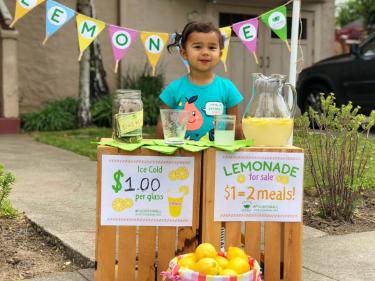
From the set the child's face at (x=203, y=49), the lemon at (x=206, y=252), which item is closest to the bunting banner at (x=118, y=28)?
the child's face at (x=203, y=49)

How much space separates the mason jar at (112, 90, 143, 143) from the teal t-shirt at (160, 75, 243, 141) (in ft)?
1.57

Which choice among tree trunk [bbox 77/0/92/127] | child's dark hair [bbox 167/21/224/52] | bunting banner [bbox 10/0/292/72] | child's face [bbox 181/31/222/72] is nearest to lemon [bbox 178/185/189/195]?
child's face [bbox 181/31/222/72]

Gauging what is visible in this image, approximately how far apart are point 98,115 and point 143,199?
25.5 feet

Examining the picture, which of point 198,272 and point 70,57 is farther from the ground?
point 70,57

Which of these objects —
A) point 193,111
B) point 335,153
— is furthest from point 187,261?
point 335,153

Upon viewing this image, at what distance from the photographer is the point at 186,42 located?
3408 millimetres

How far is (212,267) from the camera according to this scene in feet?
8.87

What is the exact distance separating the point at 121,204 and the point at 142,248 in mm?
292

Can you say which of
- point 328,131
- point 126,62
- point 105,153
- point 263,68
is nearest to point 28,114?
point 126,62

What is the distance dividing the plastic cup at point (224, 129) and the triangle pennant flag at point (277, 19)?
2.67 meters

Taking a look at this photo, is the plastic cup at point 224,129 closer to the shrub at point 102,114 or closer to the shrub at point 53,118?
the shrub at point 102,114

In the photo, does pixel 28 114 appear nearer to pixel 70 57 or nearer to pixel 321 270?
pixel 70 57

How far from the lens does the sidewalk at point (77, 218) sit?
12.0ft

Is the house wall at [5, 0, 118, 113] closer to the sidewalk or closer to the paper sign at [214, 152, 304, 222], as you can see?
the sidewalk
